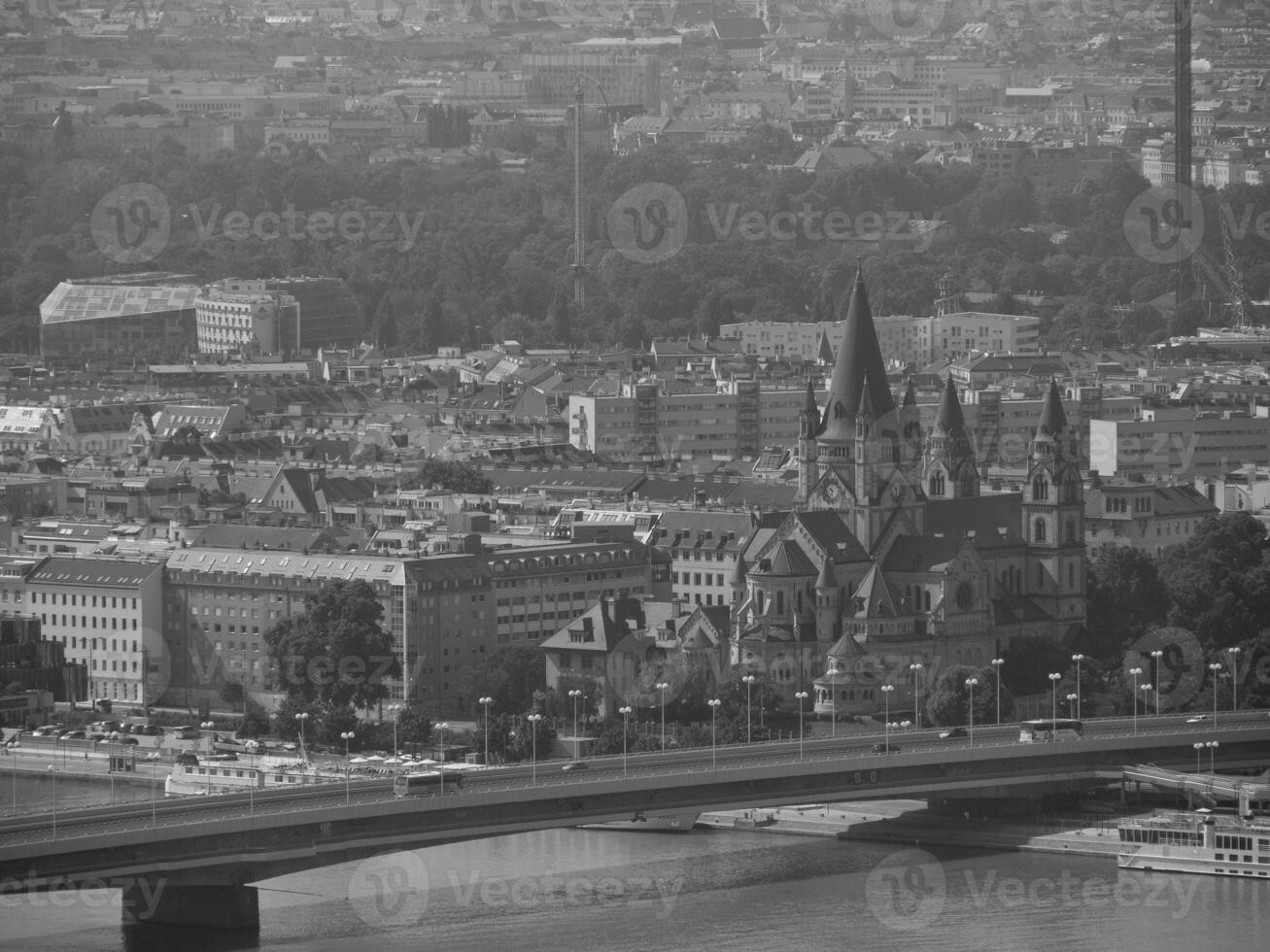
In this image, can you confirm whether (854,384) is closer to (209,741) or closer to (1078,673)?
(1078,673)

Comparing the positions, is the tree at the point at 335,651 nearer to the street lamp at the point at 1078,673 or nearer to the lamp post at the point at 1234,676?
the street lamp at the point at 1078,673

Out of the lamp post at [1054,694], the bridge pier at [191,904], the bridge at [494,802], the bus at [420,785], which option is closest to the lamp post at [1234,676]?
the lamp post at [1054,694]

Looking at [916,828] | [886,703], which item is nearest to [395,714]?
[886,703]

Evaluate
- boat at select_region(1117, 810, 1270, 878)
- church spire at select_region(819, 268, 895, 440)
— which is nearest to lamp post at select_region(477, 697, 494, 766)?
church spire at select_region(819, 268, 895, 440)

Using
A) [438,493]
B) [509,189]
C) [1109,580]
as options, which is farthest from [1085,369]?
[509,189]

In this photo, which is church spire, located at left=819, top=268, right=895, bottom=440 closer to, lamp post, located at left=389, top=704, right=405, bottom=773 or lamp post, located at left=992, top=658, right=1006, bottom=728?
lamp post, located at left=992, top=658, right=1006, bottom=728

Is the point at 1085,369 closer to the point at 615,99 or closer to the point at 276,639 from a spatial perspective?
the point at 276,639
